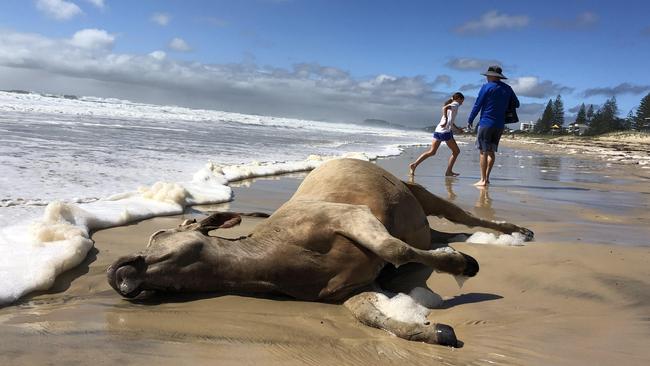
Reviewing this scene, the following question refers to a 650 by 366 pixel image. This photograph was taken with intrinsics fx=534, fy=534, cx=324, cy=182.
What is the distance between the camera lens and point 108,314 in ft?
8.91

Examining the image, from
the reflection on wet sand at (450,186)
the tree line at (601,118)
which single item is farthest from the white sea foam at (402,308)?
the tree line at (601,118)

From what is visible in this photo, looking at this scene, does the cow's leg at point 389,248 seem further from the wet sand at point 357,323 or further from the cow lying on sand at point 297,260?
the wet sand at point 357,323

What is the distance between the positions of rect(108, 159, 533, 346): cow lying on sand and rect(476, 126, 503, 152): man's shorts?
22.7 feet

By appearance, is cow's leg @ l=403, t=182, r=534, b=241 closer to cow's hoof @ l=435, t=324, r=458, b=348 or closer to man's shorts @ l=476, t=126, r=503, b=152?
cow's hoof @ l=435, t=324, r=458, b=348

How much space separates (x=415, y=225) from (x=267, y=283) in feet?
4.44

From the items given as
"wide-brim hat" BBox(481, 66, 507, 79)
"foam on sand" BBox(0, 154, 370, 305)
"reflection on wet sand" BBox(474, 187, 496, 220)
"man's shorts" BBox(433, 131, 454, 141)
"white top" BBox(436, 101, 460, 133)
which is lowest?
"foam on sand" BBox(0, 154, 370, 305)

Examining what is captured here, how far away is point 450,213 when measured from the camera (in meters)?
4.90

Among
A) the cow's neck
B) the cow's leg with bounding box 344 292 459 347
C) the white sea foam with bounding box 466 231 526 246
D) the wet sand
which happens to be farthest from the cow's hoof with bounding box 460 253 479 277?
→ the white sea foam with bounding box 466 231 526 246

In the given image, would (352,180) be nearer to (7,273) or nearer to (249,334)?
(249,334)

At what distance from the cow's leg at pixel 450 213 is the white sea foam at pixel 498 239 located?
0.08 metres

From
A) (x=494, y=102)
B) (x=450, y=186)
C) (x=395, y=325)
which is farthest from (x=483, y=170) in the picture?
(x=395, y=325)

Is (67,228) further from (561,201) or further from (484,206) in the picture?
(561,201)

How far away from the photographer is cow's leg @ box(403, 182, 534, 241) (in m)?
4.73

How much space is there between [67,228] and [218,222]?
1.53 metres
